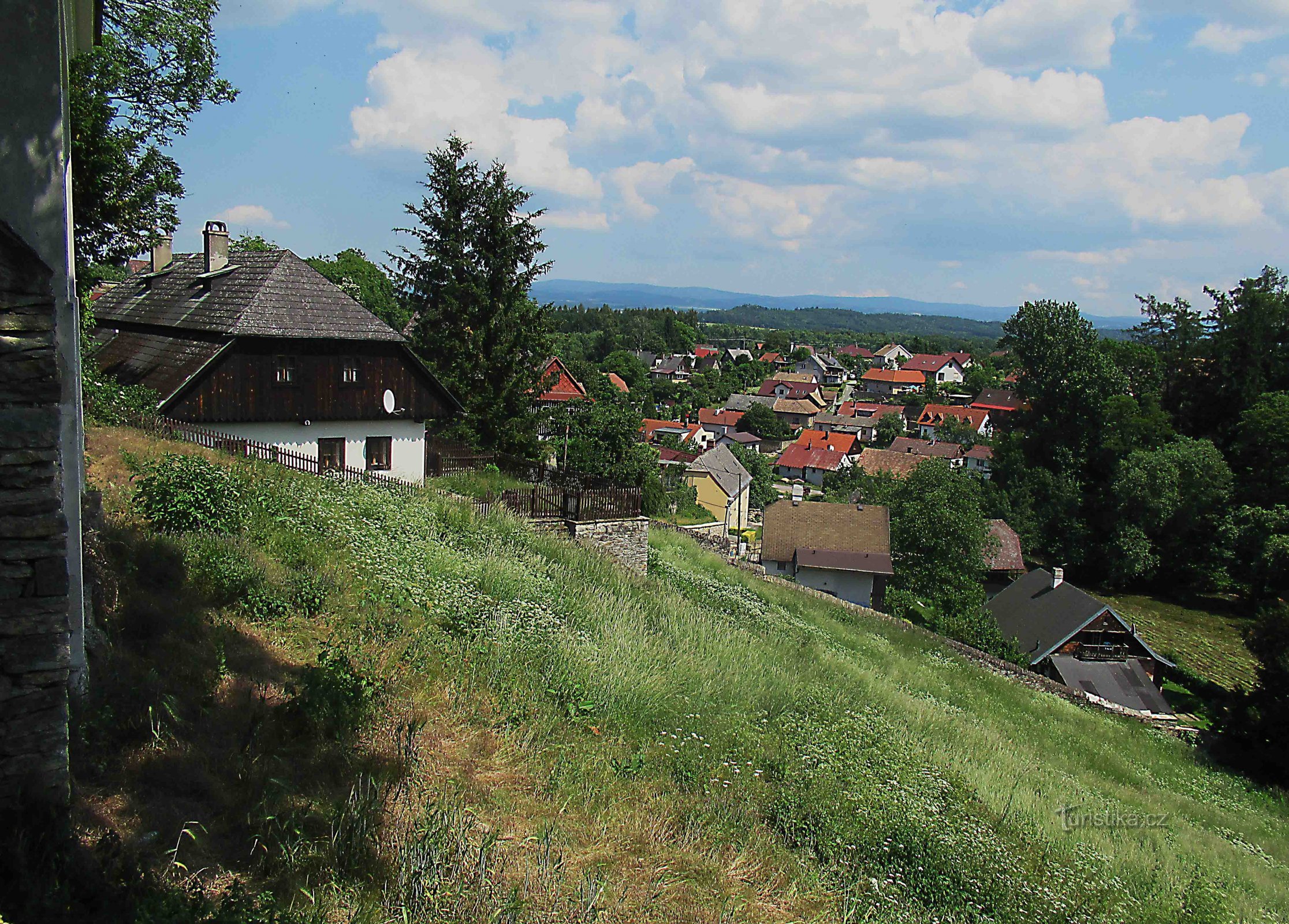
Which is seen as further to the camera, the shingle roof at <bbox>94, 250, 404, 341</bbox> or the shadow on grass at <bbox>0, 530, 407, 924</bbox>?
the shingle roof at <bbox>94, 250, 404, 341</bbox>

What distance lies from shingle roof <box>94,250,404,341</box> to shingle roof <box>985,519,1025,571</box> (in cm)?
3824

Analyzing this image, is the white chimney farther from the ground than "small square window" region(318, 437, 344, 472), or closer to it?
farther from the ground

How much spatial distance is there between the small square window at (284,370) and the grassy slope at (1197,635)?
37643 mm

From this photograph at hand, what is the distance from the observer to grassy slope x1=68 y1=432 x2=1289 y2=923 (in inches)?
210

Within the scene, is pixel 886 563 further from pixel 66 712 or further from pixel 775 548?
pixel 66 712

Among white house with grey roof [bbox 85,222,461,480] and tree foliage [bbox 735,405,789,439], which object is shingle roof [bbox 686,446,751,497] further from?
tree foliage [bbox 735,405,789,439]

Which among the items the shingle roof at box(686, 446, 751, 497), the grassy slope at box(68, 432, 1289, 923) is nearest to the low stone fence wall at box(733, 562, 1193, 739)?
the grassy slope at box(68, 432, 1289, 923)

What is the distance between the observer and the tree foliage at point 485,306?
29.2 m

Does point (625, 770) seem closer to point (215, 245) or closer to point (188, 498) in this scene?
point (188, 498)

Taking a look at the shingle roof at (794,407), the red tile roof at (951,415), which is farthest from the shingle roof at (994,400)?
the shingle roof at (794,407)

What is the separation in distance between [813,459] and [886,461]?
8.17m

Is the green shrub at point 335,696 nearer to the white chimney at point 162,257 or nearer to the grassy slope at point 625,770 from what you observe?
the grassy slope at point 625,770

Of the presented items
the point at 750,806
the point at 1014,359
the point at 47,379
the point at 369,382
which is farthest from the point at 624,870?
the point at 1014,359

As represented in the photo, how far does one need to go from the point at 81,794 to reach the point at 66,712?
1.01 metres
